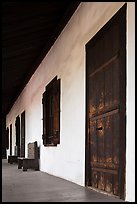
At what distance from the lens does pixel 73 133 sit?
5.79 meters

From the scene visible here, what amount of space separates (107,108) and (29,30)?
323 centimetres

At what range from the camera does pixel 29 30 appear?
22.6 feet

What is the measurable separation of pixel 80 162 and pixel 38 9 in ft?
8.44

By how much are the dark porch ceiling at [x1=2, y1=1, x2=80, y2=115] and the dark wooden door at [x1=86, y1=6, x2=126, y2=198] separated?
126 cm

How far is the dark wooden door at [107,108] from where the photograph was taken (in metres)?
3.78

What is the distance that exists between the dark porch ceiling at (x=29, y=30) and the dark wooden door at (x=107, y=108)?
1.26 meters

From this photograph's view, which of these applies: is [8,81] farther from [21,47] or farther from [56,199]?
[56,199]

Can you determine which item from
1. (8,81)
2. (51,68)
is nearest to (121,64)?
(51,68)

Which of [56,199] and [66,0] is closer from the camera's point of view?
[56,199]

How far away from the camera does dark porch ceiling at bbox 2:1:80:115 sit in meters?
5.74

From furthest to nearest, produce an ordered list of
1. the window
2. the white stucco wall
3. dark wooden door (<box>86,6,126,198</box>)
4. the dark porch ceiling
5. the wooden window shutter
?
1. the window
2. the wooden window shutter
3. the dark porch ceiling
4. dark wooden door (<box>86,6,126,198</box>)
5. the white stucco wall

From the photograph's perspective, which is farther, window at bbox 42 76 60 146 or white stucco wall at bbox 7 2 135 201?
window at bbox 42 76 60 146

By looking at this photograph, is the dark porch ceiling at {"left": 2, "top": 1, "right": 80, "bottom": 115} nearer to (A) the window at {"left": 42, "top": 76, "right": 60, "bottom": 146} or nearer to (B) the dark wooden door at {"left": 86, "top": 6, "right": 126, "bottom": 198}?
(A) the window at {"left": 42, "top": 76, "right": 60, "bottom": 146}

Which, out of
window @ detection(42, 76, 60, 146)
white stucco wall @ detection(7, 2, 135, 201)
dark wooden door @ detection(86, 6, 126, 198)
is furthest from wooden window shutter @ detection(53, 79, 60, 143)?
dark wooden door @ detection(86, 6, 126, 198)
